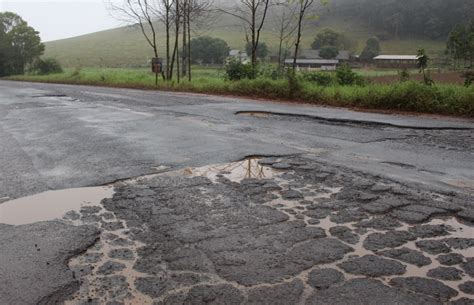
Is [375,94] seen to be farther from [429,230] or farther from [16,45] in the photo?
[16,45]

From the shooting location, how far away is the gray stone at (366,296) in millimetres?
2744

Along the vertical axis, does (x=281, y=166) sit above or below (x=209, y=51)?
below

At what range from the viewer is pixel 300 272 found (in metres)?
3.13

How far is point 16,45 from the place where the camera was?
188ft

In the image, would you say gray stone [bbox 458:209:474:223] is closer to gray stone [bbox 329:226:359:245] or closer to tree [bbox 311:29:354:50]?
gray stone [bbox 329:226:359:245]

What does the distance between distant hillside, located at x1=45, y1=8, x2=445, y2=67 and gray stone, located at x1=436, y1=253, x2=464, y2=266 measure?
73878 mm

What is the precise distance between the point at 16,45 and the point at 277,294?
63182 mm

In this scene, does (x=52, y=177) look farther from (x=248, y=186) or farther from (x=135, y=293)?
(x=135, y=293)

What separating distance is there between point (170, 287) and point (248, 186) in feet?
7.85

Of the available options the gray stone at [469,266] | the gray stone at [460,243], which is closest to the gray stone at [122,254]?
the gray stone at [469,266]

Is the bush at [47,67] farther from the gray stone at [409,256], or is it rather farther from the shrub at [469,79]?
the gray stone at [409,256]

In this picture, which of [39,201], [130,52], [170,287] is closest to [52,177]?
[39,201]

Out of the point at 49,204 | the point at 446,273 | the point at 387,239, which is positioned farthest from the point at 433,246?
the point at 49,204

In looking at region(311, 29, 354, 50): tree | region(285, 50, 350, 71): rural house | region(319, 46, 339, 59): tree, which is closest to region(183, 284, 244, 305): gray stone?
region(285, 50, 350, 71): rural house
